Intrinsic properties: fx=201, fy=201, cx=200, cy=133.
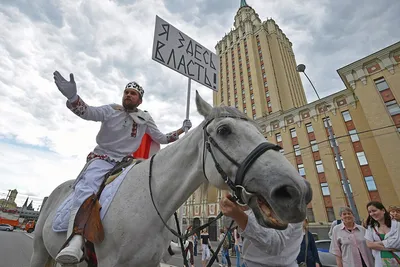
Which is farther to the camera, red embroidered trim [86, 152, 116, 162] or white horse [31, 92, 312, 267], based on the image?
red embroidered trim [86, 152, 116, 162]

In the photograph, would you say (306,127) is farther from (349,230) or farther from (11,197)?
(11,197)

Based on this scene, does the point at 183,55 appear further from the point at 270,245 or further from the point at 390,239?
the point at 390,239

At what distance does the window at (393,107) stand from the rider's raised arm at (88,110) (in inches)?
1090

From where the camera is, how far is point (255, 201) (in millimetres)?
1222

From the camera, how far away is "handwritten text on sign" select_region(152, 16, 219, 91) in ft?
10.9

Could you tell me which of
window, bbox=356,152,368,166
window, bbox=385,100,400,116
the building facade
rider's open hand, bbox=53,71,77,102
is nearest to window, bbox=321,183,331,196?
the building facade

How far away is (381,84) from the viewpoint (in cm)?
2209

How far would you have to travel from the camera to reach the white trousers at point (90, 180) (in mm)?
1867

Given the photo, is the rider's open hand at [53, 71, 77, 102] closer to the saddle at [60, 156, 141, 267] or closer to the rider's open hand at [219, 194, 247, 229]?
the saddle at [60, 156, 141, 267]

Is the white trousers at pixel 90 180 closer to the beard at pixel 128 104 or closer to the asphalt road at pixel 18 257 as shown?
the beard at pixel 128 104

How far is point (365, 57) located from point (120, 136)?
3002 cm

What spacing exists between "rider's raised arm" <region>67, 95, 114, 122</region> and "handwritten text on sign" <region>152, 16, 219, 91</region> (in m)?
1.27

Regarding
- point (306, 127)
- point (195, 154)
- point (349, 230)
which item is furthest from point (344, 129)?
point (195, 154)

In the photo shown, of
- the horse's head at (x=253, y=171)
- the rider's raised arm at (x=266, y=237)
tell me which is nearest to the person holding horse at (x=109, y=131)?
the horse's head at (x=253, y=171)
